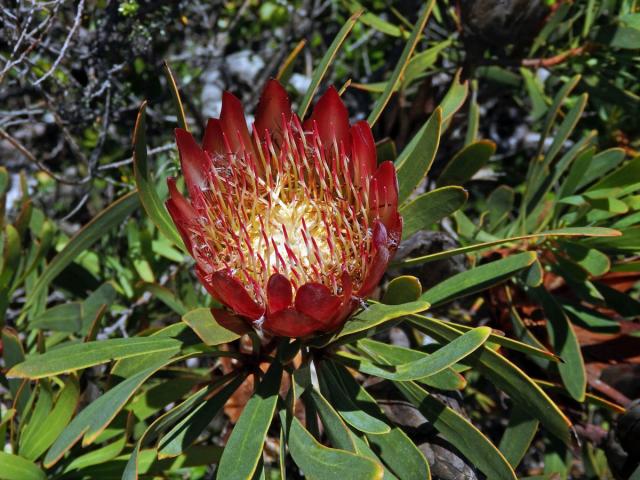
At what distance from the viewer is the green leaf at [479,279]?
3.26 ft

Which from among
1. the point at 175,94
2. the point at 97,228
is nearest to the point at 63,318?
the point at 97,228

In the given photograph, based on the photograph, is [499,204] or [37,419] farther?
[499,204]

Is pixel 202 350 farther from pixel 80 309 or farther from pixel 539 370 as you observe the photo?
pixel 539 370

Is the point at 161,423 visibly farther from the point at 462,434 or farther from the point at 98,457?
the point at 462,434

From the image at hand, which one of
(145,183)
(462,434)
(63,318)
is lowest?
(462,434)

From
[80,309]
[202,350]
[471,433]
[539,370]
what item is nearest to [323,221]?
[202,350]

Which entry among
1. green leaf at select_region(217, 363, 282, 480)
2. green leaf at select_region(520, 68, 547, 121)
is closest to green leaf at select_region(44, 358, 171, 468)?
green leaf at select_region(217, 363, 282, 480)

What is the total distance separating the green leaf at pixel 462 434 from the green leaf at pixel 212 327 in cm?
29

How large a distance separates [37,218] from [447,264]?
2.95ft

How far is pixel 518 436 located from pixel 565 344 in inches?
8.4

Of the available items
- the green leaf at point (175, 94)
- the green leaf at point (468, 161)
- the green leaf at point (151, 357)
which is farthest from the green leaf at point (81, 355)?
the green leaf at point (468, 161)

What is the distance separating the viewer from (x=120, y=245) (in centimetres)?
166

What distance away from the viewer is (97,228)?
3.87ft

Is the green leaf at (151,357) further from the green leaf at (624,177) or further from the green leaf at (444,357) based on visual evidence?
the green leaf at (624,177)
